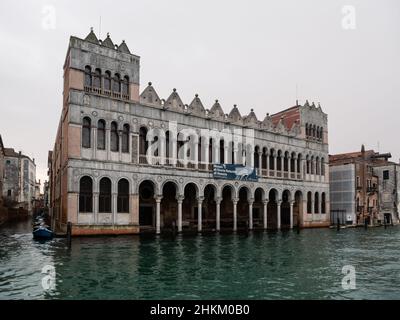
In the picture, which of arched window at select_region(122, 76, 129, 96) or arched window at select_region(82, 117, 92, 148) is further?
arched window at select_region(122, 76, 129, 96)

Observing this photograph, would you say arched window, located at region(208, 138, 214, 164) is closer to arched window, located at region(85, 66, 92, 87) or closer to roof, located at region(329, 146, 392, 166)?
arched window, located at region(85, 66, 92, 87)

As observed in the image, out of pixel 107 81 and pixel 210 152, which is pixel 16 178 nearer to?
pixel 210 152

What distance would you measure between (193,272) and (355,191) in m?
42.7

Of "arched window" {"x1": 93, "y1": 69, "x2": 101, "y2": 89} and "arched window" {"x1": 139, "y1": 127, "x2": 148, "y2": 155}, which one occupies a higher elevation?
"arched window" {"x1": 93, "y1": 69, "x2": 101, "y2": 89}

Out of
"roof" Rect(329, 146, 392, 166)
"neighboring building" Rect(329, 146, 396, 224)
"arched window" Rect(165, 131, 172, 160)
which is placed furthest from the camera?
"roof" Rect(329, 146, 392, 166)

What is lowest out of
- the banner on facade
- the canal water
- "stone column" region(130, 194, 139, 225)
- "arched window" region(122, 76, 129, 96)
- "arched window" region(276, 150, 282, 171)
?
the canal water

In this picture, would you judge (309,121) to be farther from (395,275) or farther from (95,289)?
(95,289)

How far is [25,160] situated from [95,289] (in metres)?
91.7

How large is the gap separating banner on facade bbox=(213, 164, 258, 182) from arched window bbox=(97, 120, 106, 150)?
10.5 metres

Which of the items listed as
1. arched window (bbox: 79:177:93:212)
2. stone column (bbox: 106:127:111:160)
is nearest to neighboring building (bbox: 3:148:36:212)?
arched window (bbox: 79:177:93:212)

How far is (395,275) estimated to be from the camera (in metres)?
15.6

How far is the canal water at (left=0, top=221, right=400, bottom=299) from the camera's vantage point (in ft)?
40.2

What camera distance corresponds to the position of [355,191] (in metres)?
53.3
